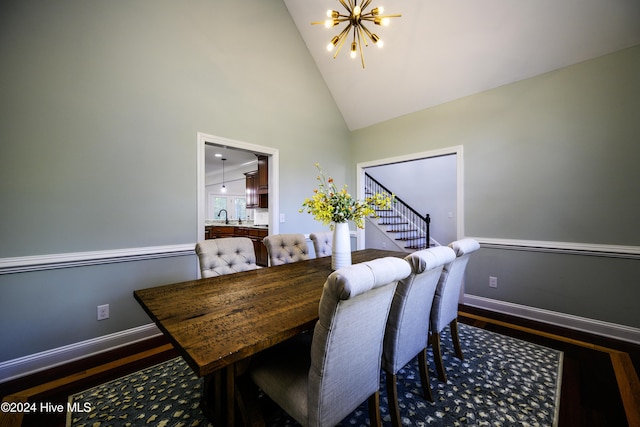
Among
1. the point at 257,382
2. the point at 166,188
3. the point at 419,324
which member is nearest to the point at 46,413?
the point at 257,382

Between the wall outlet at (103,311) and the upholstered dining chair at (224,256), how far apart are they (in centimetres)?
105

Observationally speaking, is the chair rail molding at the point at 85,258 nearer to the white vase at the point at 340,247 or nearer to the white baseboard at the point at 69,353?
the white baseboard at the point at 69,353

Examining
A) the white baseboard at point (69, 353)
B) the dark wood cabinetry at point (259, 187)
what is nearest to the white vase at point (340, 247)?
the white baseboard at point (69, 353)

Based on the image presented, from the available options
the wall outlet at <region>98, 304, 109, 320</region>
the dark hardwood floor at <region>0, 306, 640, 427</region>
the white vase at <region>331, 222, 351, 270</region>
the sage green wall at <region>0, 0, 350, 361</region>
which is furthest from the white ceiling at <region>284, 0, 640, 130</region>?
the wall outlet at <region>98, 304, 109, 320</region>

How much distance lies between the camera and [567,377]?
1.77 meters

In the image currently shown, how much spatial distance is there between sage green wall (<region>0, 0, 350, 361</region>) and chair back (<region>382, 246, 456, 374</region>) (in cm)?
214

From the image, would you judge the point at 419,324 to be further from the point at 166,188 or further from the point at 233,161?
Result: the point at 233,161

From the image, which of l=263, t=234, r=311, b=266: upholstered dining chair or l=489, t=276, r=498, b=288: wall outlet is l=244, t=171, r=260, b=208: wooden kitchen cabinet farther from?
l=489, t=276, r=498, b=288: wall outlet

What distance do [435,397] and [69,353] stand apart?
2729mm

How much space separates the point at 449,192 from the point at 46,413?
21.6ft

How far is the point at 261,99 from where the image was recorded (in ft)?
10.3

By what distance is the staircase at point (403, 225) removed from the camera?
225 inches

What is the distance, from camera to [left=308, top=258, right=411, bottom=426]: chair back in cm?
85

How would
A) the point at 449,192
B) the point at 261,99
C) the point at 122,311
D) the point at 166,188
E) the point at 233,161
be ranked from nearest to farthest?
the point at 122,311 → the point at 166,188 → the point at 261,99 → the point at 449,192 → the point at 233,161
